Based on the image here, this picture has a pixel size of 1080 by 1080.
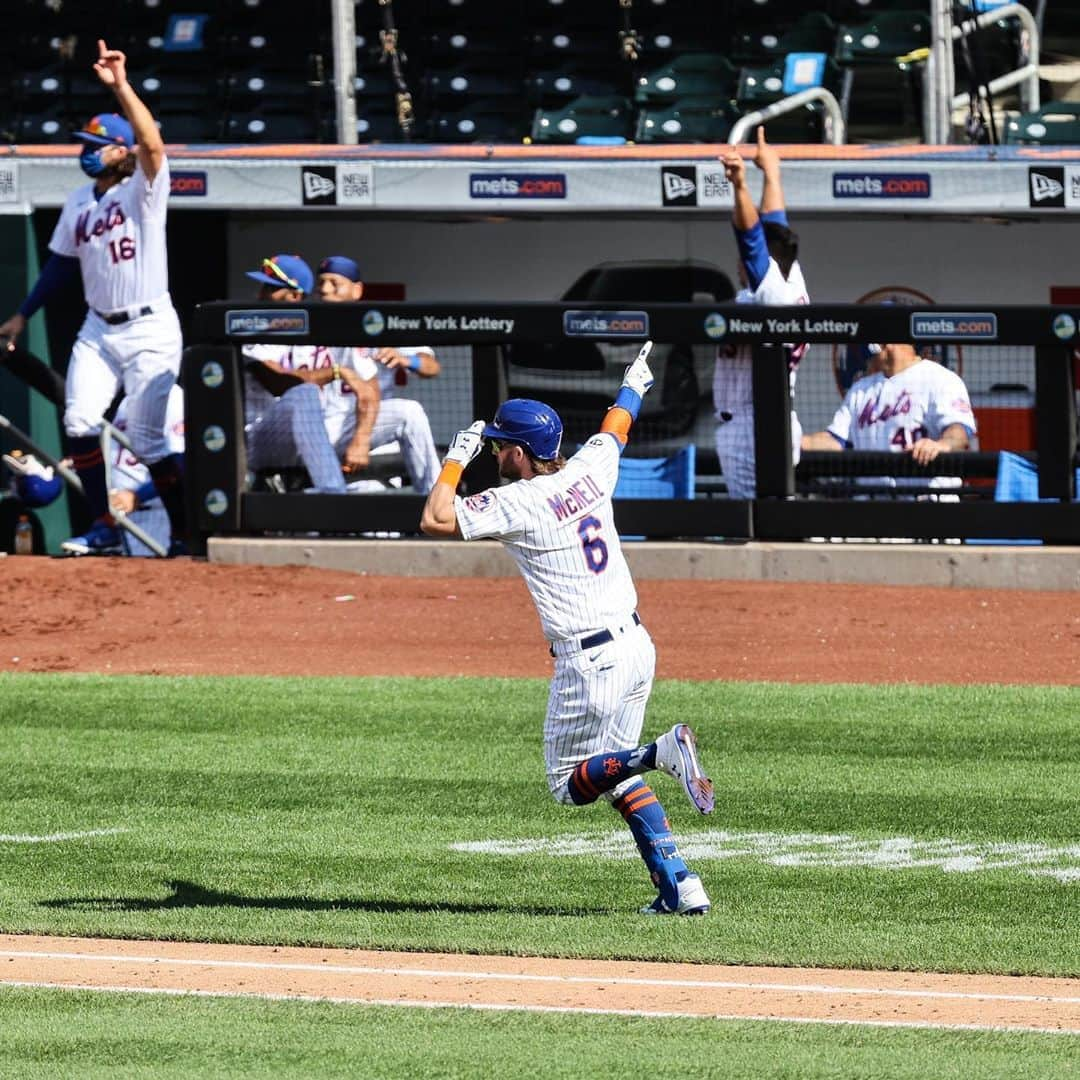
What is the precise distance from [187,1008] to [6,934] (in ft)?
3.70

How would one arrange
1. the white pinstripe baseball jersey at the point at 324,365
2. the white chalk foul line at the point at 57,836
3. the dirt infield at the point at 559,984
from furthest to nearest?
the white pinstripe baseball jersey at the point at 324,365 < the white chalk foul line at the point at 57,836 < the dirt infield at the point at 559,984

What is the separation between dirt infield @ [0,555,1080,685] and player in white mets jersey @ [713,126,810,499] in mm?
671

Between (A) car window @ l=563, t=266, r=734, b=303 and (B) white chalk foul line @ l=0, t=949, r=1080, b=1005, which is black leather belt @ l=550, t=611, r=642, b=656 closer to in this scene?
(B) white chalk foul line @ l=0, t=949, r=1080, b=1005

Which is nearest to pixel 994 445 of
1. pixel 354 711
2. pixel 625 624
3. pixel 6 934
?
pixel 354 711

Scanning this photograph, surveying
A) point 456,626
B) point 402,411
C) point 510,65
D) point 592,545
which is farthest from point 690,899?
point 510,65

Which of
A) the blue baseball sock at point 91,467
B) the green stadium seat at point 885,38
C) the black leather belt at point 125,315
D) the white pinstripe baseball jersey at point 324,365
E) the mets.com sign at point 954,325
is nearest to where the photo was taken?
the mets.com sign at point 954,325

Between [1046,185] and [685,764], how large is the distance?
930cm

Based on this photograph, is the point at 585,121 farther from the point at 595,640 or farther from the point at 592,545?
the point at 595,640

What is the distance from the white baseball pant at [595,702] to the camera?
20.5 feet

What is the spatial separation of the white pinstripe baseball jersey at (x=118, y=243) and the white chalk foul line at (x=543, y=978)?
732cm

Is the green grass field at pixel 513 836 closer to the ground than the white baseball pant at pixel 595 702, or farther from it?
closer to the ground

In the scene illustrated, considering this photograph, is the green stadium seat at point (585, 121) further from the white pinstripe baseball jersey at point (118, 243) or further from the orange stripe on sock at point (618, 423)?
the orange stripe on sock at point (618, 423)

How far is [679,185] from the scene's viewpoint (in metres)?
14.7

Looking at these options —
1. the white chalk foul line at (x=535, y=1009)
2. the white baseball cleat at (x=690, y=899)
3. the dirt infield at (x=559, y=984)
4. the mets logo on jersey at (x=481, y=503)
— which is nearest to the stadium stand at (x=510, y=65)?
the mets logo on jersey at (x=481, y=503)
